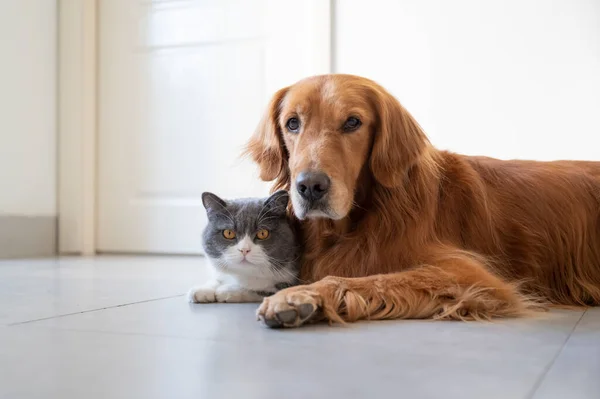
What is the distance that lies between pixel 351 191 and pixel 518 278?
0.59 meters

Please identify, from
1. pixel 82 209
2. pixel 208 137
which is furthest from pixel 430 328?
pixel 82 209

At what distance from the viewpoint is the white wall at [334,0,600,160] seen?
2967 mm

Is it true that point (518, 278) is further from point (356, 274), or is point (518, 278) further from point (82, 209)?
point (82, 209)

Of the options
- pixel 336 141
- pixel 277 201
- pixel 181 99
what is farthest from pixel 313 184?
pixel 181 99

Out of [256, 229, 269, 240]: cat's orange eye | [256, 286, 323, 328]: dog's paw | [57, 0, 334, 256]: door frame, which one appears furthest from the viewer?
[57, 0, 334, 256]: door frame

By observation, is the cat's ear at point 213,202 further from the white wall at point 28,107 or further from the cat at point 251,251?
the white wall at point 28,107

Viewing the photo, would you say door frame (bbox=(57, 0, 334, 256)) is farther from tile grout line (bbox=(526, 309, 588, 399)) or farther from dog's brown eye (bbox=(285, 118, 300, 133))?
tile grout line (bbox=(526, 309, 588, 399))

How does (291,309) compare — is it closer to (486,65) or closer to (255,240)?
(255,240)

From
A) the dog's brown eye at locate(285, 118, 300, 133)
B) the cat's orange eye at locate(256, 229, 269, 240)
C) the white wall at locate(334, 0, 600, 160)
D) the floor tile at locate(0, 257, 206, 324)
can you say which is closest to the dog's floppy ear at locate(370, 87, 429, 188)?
the dog's brown eye at locate(285, 118, 300, 133)

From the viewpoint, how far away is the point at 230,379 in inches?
Answer: 41.4

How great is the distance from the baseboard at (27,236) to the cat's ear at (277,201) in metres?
2.26

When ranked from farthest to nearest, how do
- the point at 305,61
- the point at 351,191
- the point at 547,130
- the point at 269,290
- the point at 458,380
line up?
the point at 305,61, the point at 547,130, the point at 269,290, the point at 351,191, the point at 458,380

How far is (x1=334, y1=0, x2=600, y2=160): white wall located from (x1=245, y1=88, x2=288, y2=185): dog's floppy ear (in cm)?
132

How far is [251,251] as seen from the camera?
1913mm
